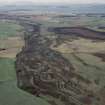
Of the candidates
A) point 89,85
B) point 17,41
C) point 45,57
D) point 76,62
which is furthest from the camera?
point 17,41

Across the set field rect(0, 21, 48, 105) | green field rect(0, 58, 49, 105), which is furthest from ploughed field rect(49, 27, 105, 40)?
green field rect(0, 58, 49, 105)

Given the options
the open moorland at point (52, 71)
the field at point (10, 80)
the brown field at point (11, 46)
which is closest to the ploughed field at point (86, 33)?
the open moorland at point (52, 71)

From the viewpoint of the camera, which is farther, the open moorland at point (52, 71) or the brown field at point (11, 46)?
the brown field at point (11, 46)

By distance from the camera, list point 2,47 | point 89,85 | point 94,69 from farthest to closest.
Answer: point 2,47 → point 94,69 → point 89,85

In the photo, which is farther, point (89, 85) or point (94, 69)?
point (94, 69)

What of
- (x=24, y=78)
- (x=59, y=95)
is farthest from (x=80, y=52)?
(x=59, y=95)

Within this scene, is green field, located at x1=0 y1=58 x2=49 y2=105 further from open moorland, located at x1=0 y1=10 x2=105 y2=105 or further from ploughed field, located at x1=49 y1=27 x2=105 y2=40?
ploughed field, located at x1=49 y1=27 x2=105 y2=40

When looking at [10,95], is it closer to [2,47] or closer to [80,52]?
[80,52]

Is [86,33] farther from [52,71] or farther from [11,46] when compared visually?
[52,71]

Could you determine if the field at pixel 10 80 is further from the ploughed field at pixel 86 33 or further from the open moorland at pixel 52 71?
the ploughed field at pixel 86 33

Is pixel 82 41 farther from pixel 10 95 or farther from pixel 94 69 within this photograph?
pixel 10 95
